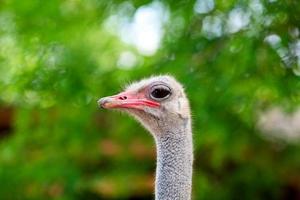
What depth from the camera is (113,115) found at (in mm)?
10172

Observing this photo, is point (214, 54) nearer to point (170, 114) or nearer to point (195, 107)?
point (195, 107)

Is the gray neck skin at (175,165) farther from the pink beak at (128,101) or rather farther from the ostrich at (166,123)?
the pink beak at (128,101)

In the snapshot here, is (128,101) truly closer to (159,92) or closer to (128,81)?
(159,92)

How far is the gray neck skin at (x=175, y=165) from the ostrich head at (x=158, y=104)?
1.7 inches

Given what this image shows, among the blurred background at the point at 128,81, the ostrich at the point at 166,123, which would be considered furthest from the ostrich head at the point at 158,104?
the blurred background at the point at 128,81

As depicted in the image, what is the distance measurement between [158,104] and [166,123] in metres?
0.10

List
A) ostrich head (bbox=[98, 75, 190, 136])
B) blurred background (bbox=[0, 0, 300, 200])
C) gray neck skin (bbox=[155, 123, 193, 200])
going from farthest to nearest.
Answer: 1. blurred background (bbox=[0, 0, 300, 200])
2. ostrich head (bbox=[98, 75, 190, 136])
3. gray neck skin (bbox=[155, 123, 193, 200])

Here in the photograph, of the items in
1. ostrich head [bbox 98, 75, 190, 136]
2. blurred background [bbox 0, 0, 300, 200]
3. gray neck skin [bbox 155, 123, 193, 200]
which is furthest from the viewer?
blurred background [bbox 0, 0, 300, 200]

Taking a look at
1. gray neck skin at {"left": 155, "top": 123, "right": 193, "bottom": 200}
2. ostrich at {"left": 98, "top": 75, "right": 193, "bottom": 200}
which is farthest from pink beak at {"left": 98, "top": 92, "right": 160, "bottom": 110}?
gray neck skin at {"left": 155, "top": 123, "right": 193, "bottom": 200}

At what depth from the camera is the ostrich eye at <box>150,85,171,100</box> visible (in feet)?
15.8

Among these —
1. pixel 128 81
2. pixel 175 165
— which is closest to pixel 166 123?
pixel 175 165

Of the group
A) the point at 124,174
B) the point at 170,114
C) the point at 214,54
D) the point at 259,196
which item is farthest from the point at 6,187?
the point at 170,114

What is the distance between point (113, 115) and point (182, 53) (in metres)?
2.29

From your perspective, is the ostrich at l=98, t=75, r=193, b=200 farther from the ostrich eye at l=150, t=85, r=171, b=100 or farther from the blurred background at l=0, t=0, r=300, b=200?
the blurred background at l=0, t=0, r=300, b=200
